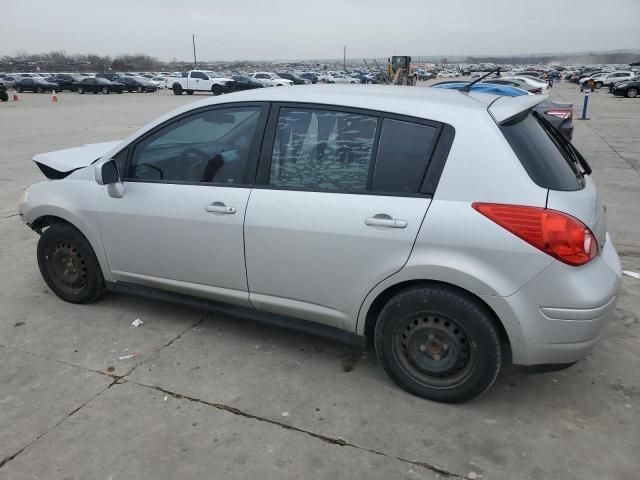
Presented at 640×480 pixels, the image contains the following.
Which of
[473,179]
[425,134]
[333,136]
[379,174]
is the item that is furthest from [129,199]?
[473,179]

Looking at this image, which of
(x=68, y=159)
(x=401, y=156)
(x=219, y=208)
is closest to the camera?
(x=401, y=156)

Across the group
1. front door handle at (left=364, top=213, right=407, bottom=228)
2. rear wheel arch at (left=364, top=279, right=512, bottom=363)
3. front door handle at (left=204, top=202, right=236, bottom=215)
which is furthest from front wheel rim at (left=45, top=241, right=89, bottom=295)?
front door handle at (left=364, top=213, right=407, bottom=228)

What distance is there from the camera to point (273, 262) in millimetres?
3135

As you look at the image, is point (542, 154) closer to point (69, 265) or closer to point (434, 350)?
point (434, 350)

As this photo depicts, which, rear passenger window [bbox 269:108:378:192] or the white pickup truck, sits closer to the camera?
rear passenger window [bbox 269:108:378:192]

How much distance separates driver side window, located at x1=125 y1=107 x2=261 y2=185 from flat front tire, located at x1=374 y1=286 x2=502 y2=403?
129 cm

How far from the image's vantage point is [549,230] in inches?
97.5

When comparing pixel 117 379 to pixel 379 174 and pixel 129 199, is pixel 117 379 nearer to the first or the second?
pixel 129 199

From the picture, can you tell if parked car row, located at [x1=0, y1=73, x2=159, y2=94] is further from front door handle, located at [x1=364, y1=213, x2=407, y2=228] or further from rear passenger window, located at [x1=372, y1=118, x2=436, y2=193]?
front door handle, located at [x1=364, y1=213, x2=407, y2=228]

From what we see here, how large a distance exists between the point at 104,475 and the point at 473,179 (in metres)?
2.29

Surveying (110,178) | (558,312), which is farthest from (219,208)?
(558,312)

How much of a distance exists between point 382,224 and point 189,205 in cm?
132

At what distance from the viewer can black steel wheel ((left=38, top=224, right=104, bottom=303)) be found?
13.0 ft

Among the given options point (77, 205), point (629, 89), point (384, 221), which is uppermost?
point (384, 221)
